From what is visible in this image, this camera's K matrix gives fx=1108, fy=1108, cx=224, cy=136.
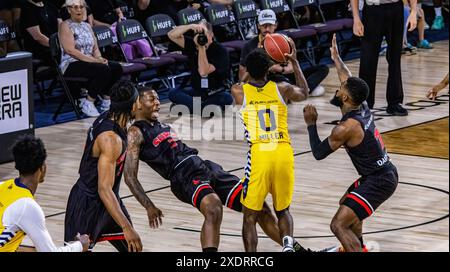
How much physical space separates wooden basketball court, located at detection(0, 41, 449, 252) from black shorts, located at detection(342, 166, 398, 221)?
786mm

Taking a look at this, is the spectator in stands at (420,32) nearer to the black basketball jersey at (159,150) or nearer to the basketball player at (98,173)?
the black basketball jersey at (159,150)

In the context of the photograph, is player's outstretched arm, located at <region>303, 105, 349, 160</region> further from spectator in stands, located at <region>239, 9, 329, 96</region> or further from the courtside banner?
the courtside banner

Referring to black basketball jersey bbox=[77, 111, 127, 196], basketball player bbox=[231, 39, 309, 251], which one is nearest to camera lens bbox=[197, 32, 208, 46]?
basketball player bbox=[231, 39, 309, 251]

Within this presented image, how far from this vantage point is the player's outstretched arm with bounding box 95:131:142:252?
7.29 m

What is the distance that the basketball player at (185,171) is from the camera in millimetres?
8195

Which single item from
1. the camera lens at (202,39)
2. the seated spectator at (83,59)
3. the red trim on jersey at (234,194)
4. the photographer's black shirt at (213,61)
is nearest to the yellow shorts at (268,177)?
the red trim on jersey at (234,194)

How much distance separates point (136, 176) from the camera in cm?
820

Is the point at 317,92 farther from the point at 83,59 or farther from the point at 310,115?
the point at 310,115

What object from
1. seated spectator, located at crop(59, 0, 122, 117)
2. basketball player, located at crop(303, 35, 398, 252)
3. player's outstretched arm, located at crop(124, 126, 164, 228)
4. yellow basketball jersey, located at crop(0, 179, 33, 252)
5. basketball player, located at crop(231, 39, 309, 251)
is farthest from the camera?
seated spectator, located at crop(59, 0, 122, 117)

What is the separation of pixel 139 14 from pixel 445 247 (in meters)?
9.06

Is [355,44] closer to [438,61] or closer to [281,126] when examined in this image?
[438,61]

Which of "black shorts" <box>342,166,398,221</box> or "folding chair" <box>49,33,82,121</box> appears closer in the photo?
"black shorts" <box>342,166,398,221</box>

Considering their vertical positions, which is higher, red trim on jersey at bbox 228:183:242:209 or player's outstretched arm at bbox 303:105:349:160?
player's outstretched arm at bbox 303:105:349:160

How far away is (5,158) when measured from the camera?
12.5 m
